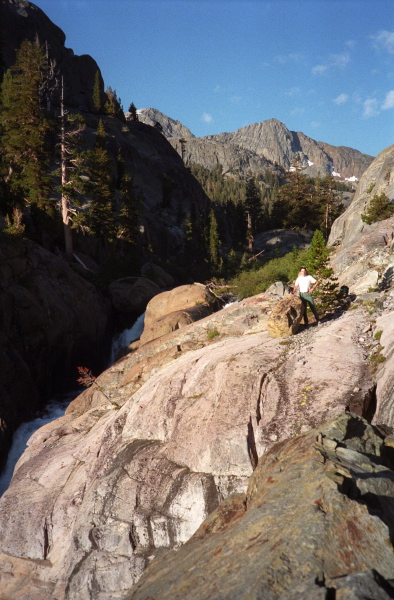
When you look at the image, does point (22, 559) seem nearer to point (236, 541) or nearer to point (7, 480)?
point (7, 480)

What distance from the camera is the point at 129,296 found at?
30.6 metres

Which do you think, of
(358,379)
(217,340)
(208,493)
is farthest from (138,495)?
(217,340)

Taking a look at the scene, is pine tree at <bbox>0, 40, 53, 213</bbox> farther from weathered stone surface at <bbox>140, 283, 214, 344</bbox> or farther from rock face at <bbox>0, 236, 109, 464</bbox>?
weathered stone surface at <bbox>140, 283, 214, 344</bbox>

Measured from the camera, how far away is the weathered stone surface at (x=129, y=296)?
30469 mm

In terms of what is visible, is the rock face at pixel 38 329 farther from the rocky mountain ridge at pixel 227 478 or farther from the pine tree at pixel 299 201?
the pine tree at pixel 299 201

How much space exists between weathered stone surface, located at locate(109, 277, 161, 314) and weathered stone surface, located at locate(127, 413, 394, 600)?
24091 millimetres

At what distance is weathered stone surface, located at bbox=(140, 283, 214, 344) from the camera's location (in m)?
21.8

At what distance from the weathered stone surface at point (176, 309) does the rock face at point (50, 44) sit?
68.0m

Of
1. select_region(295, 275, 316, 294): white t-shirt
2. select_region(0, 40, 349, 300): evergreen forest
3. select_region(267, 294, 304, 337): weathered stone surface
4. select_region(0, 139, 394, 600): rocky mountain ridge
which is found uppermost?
select_region(0, 40, 349, 300): evergreen forest

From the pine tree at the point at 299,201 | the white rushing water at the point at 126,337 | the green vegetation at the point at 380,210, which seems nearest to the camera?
the green vegetation at the point at 380,210

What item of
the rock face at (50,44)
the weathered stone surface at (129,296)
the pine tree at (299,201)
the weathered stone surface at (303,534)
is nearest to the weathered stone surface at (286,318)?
the weathered stone surface at (303,534)

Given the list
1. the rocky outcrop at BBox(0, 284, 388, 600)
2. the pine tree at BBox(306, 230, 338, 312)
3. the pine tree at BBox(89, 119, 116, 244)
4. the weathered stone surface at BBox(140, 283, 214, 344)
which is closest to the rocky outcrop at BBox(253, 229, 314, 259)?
the pine tree at BBox(89, 119, 116, 244)

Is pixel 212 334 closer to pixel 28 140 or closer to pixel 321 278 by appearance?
pixel 321 278

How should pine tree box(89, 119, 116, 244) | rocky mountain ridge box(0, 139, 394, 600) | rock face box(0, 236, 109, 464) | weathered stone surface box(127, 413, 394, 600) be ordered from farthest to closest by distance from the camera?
pine tree box(89, 119, 116, 244) < rock face box(0, 236, 109, 464) < rocky mountain ridge box(0, 139, 394, 600) < weathered stone surface box(127, 413, 394, 600)
